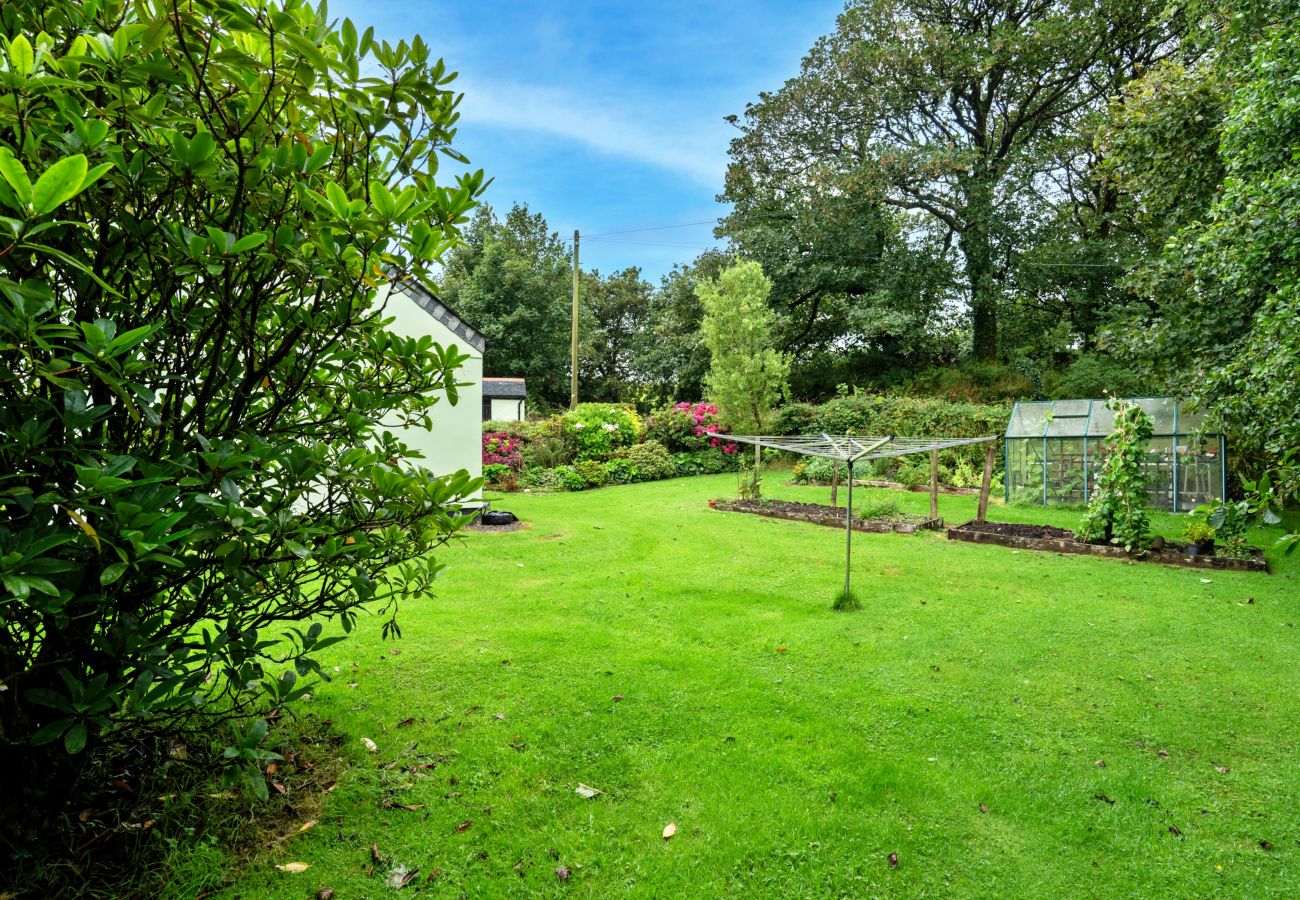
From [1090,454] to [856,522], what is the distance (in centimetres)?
489

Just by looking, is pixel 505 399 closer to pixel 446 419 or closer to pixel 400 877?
pixel 446 419

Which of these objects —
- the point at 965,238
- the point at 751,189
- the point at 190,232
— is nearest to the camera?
the point at 190,232

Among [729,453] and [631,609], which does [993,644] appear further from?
[729,453]

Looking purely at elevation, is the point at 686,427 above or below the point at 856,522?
above

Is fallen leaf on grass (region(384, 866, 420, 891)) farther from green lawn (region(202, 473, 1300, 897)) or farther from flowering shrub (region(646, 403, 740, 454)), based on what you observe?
flowering shrub (region(646, 403, 740, 454))

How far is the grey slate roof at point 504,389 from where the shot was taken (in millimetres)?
23969

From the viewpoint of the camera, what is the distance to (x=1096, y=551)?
7.93 m

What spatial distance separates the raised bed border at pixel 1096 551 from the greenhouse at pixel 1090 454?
271 centimetres

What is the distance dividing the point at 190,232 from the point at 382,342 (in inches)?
32.9

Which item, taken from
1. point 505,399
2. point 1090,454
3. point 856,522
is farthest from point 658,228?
point 856,522

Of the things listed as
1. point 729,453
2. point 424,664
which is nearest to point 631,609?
point 424,664

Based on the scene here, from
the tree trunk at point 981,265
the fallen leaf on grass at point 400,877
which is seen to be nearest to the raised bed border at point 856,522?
the fallen leaf on grass at point 400,877

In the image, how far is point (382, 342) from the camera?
2.31 meters

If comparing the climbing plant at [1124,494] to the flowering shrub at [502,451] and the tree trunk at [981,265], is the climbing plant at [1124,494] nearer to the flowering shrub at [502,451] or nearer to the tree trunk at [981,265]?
the flowering shrub at [502,451]
